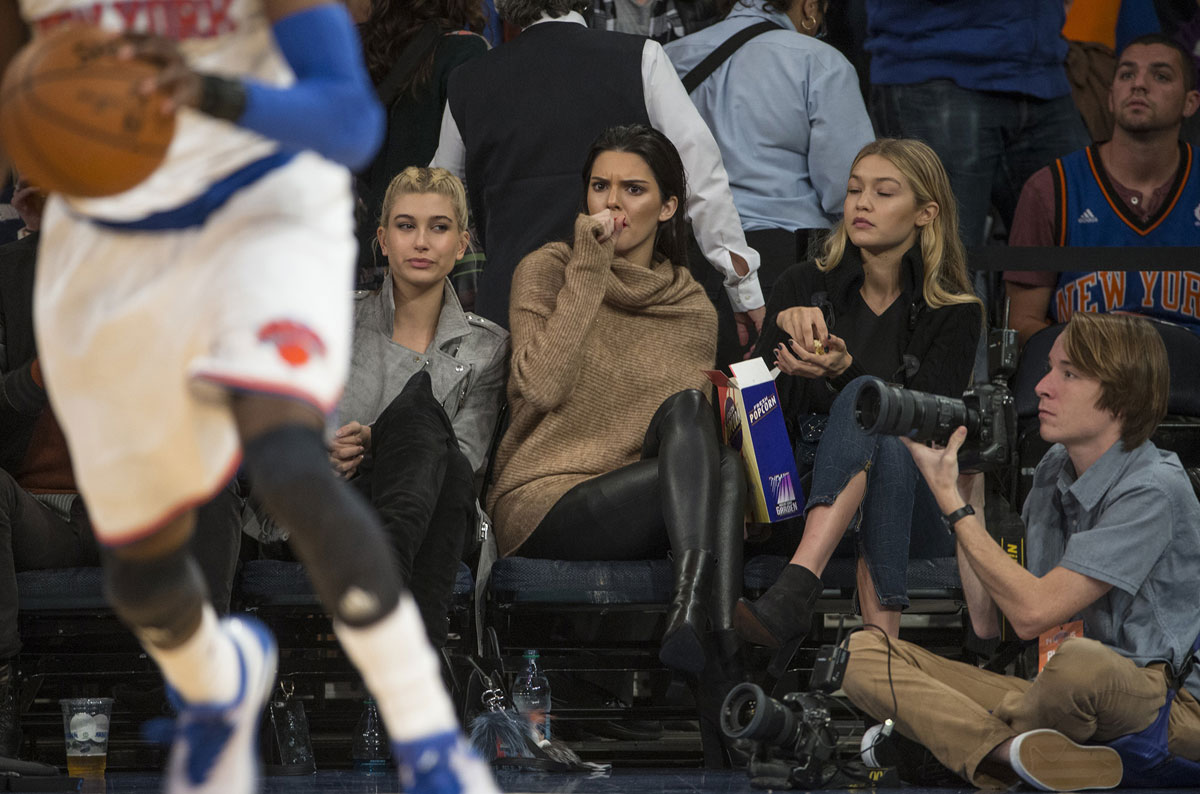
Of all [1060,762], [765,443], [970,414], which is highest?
[970,414]

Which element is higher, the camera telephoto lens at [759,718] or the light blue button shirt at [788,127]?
the light blue button shirt at [788,127]

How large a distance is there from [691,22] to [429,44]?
1.05 metres

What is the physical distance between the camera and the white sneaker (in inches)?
129

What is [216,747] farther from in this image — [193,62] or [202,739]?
[193,62]

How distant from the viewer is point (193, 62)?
1957mm

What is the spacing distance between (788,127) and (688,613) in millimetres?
1657

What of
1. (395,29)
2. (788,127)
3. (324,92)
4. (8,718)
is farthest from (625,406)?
(324,92)

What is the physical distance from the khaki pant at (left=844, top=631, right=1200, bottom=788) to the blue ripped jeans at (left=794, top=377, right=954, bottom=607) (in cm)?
20

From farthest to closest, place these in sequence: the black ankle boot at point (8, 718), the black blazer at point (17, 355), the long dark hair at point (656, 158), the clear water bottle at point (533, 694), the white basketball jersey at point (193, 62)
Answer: the long dark hair at point (656, 158) → the black blazer at point (17, 355) → the clear water bottle at point (533, 694) → the black ankle boot at point (8, 718) → the white basketball jersey at point (193, 62)

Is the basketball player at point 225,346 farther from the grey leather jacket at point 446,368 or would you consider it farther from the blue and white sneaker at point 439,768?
the grey leather jacket at point 446,368

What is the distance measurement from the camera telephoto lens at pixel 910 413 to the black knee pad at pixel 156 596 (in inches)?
65.8

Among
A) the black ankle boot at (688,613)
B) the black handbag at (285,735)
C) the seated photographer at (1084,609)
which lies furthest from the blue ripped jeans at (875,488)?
the black handbag at (285,735)

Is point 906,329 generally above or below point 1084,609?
above

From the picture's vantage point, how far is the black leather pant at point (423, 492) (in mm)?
3652
